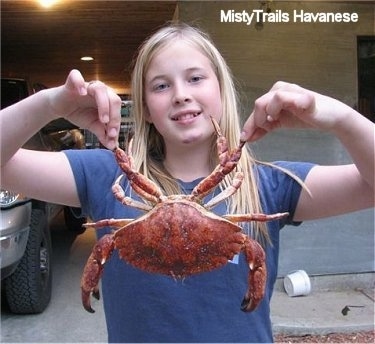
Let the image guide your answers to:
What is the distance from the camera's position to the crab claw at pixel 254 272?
1.72 metres

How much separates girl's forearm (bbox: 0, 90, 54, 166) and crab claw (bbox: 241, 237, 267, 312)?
0.76 meters

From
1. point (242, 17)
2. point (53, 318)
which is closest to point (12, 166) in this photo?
point (53, 318)

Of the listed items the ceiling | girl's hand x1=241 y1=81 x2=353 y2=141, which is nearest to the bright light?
the ceiling

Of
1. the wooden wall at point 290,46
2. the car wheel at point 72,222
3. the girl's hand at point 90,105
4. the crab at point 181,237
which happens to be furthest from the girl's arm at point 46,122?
the car wheel at point 72,222

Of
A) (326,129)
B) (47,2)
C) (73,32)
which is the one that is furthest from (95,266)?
(73,32)

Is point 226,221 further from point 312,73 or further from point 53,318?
point 312,73

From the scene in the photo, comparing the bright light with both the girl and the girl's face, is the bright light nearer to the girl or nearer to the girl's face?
the girl

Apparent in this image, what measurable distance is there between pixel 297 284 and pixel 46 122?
4412 mm

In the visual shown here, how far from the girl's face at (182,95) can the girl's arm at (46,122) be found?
0.73 ft

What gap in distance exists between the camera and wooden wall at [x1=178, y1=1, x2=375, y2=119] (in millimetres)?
5758

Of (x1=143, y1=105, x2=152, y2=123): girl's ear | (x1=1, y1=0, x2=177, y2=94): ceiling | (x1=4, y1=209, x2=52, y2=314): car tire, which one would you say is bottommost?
(x1=4, y1=209, x2=52, y2=314): car tire

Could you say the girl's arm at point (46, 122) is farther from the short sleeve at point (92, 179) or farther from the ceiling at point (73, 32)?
the ceiling at point (73, 32)

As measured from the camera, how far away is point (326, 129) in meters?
1.83

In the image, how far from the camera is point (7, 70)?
1243cm
